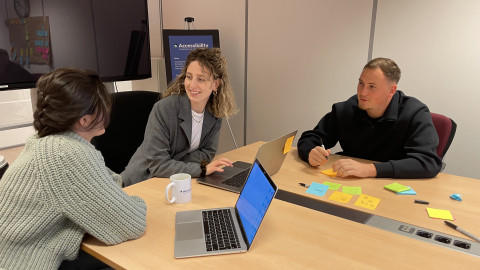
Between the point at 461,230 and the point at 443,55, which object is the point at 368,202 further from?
the point at 443,55

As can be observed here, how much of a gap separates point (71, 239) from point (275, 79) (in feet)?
8.65

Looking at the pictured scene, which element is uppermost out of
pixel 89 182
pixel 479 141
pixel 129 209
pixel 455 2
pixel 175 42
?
pixel 455 2

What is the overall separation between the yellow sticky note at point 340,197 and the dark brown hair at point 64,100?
97 cm

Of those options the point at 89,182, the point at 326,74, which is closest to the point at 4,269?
the point at 89,182

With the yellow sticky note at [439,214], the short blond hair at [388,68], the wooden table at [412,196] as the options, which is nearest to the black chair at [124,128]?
the wooden table at [412,196]

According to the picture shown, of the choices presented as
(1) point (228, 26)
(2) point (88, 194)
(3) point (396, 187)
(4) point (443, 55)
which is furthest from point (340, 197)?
(1) point (228, 26)

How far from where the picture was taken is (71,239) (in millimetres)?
1060

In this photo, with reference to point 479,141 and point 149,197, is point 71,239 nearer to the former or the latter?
point 149,197

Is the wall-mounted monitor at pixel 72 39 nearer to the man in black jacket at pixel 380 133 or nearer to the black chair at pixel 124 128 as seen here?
the black chair at pixel 124 128

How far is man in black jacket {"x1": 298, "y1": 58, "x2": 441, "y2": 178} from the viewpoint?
5.49 feet

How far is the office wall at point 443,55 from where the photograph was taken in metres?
2.42

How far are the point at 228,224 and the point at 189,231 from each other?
14cm

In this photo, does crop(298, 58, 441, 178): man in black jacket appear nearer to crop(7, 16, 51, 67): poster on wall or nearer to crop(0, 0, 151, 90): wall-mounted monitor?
crop(0, 0, 151, 90): wall-mounted monitor

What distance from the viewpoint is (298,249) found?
1.06 metres
